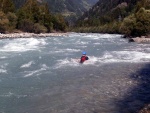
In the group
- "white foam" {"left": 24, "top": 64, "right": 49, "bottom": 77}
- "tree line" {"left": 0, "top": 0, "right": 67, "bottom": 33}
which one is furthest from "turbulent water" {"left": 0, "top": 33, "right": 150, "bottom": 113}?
"tree line" {"left": 0, "top": 0, "right": 67, "bottom": 33}

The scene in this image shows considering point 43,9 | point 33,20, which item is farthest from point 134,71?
point 43,9

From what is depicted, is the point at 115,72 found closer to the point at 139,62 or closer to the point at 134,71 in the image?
the point at 134,71

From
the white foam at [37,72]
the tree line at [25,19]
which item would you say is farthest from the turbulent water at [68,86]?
the tree line at [25,19]

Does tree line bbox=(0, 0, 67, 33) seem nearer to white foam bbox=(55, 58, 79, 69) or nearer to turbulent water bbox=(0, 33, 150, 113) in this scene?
white foam bbox=(55, 58, 79, 69)

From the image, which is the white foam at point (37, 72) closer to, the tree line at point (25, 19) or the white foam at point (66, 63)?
the white foam at point (66, 63)

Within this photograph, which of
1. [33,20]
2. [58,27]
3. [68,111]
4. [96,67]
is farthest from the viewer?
[58,27]

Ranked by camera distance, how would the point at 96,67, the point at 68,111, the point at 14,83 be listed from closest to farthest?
the point at 68,111, the point at 14,83, the point at 96,67

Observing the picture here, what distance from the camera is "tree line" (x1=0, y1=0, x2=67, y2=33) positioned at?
107m

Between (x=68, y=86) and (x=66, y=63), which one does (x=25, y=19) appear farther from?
(x=68, y=86)

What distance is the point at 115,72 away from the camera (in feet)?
105

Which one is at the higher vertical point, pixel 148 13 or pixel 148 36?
pixel 148 13

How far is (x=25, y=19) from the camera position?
380ft

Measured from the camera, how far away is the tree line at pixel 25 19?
107 meters

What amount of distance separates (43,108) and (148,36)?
74.2m
